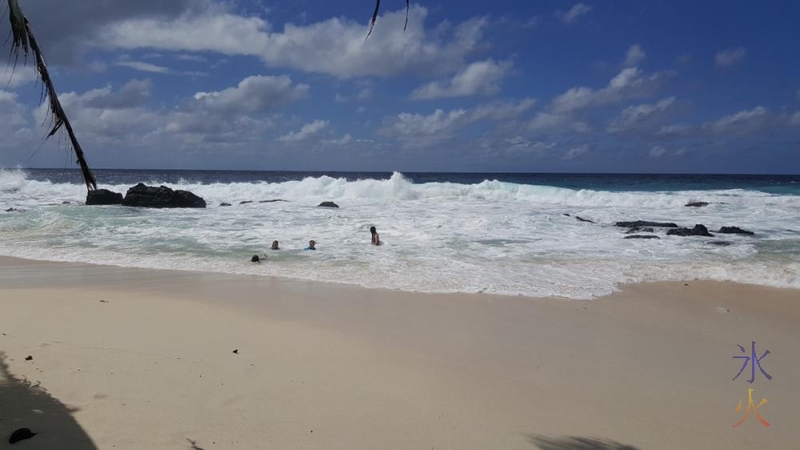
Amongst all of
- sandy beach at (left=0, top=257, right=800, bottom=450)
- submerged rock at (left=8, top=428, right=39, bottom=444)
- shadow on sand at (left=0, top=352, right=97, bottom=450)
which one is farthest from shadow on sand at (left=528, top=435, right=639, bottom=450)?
submerged rock at (left=8, top=428, right=39, bottom=444)

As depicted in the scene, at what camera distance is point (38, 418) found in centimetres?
318

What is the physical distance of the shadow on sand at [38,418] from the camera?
294 centimetres

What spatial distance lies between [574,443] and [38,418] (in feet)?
11.0

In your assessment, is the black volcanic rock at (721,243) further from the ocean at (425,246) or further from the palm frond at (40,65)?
the palm frond at (40,65)

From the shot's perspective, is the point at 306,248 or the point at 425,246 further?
the point at 425,246

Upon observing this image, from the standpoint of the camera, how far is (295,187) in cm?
3444

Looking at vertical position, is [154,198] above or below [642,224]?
above

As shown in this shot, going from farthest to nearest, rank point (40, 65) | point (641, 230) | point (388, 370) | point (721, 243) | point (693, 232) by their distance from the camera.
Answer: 1. point (641, 230)
2. point (693, 232)
3. point (721, 243)
4. point (388, 370)
5. point (40, 65)

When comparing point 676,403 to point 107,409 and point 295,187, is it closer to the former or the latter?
point 107,409

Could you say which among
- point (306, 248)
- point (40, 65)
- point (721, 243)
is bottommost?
point (306, 248)

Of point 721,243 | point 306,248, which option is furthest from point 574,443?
point 721,243

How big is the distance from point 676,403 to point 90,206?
77.0 feet

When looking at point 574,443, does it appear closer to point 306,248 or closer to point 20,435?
point 20,435

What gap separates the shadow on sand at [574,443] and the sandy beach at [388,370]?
0.01 m
